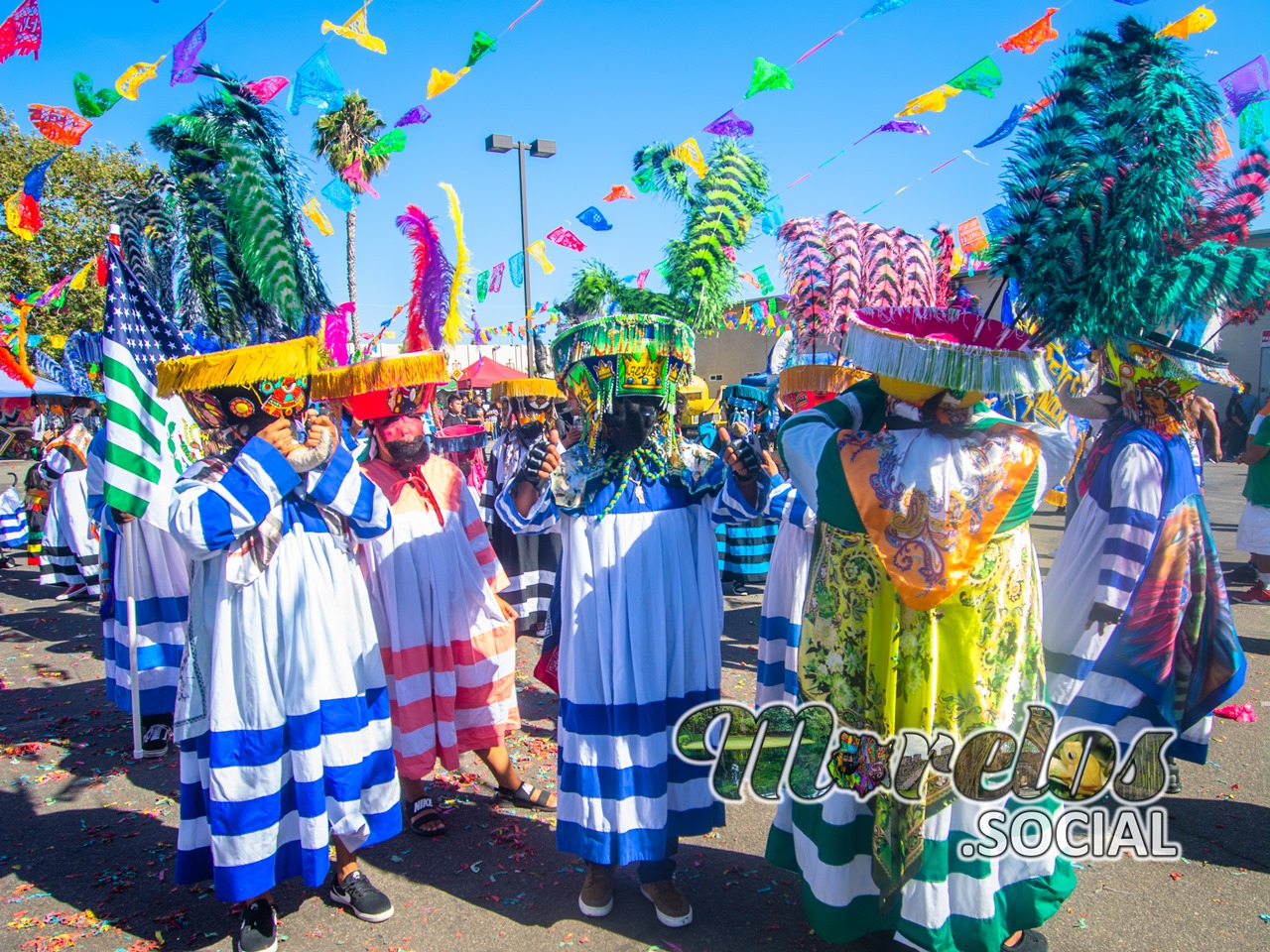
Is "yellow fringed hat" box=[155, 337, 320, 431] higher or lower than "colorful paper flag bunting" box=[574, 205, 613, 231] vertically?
lower

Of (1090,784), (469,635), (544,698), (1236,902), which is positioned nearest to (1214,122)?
(1090,784)

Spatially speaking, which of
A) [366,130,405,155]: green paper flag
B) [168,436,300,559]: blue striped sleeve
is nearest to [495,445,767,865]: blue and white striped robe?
[168,436,300,559]: blue striped sleeve

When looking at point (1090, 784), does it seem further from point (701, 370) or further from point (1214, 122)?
point (701, 370)

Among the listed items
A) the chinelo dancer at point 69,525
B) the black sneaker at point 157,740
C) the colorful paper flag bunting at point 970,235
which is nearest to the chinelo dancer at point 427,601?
the black sneaker at point 157,740

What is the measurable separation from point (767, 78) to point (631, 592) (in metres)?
5.09

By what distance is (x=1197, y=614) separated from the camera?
11.8 ft

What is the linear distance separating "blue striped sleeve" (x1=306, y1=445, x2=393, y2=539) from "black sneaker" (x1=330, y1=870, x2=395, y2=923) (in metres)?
1.40

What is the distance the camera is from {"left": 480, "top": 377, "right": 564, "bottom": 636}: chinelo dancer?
22.6 feet

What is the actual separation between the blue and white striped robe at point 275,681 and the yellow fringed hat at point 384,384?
0.76 meters

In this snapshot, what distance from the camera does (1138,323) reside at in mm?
2766

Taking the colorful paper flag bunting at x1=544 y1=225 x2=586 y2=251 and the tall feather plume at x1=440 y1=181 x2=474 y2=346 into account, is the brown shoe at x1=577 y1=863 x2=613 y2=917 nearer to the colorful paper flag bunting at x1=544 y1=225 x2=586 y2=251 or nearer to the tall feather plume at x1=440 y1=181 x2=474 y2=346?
the tall feather plume at x1=440 y1=181 x2=474 y2=346

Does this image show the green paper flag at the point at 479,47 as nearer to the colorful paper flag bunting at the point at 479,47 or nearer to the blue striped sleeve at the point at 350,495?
the colorful paper flag bunting at the point at 479,47

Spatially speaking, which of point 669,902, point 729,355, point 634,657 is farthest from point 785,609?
point 729,355

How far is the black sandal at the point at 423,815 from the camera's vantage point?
3.85 metres
